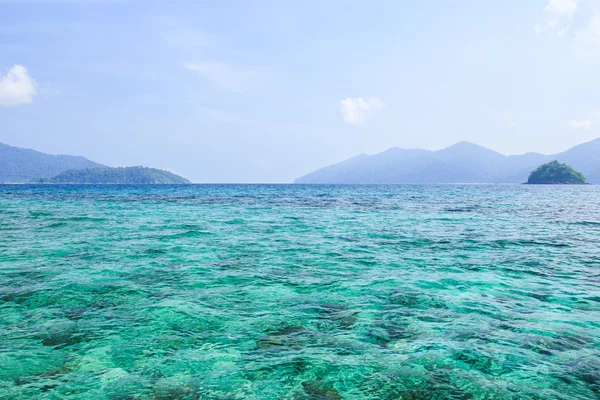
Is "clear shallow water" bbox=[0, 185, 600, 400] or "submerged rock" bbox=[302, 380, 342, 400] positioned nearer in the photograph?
"submerged rock" bbox=[302, 380, 342, 400]

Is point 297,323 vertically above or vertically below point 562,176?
below

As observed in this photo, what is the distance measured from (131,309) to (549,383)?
7372 mm

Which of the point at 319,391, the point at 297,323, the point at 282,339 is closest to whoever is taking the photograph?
the point at 319,391

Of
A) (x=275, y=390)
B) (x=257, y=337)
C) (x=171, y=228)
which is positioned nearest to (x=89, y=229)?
(x=171, y=228)

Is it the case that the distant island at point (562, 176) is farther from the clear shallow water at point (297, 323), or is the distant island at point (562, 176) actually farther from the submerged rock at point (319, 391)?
the submerged rock at point (319, 391)

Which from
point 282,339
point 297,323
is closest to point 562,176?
point 297,323

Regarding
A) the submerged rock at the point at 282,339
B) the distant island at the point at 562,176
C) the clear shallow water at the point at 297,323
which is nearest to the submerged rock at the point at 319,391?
the clear shallow water at the point at 297,323

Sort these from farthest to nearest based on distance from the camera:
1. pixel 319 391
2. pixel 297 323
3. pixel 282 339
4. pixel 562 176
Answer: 1. pixel 562 176
2. pixel 297 323
3. pixel 282 339
4. pixel 319 391

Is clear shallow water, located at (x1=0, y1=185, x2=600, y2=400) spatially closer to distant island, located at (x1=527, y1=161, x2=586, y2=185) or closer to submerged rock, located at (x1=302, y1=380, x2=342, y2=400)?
submerged rock, located at (x1=302, y1=380, x2=342, y2=400)

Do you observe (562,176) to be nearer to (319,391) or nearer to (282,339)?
(282,339)

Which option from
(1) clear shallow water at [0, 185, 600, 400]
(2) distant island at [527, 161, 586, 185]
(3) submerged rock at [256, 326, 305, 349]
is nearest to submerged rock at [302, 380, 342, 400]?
(1) clear shallow water at [0, 185, 600, 400]

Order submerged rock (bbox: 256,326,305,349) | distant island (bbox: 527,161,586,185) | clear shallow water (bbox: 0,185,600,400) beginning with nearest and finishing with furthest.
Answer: clear shallow water (bbox: 0,185,600,400) → submerged rock (bbox: 256,326,305,349) → distant island (bbox: 527,161,586,185)

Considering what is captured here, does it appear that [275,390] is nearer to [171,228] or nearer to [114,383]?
[114,383]

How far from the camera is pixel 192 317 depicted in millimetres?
7285
